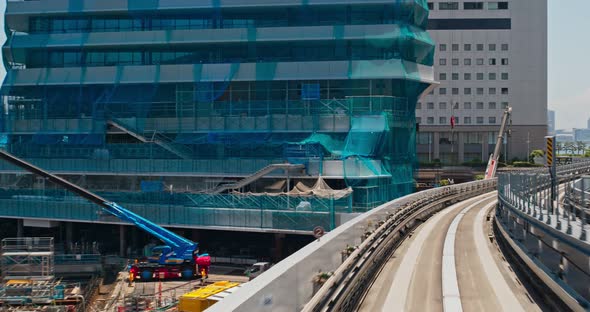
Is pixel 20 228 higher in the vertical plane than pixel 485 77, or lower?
lower

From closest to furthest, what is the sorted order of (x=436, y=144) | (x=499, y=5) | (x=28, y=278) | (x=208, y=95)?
(x=28, y=278), (x=208, y=95), (x=499, y=5), (x=436, y=144)

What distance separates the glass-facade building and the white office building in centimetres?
4695

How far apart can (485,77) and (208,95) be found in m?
61.8

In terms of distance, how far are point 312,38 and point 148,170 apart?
15.9m

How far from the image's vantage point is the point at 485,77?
352 ft

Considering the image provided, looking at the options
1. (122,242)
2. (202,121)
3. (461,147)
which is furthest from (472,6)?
(122,242)

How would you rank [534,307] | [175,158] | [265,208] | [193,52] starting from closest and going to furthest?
[534,307], [265,208], [175,158], [193,52]

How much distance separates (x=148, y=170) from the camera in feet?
176

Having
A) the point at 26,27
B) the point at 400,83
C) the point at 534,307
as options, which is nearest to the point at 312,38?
the point at 400,83

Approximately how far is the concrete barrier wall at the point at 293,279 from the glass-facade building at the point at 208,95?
3486 centimetres

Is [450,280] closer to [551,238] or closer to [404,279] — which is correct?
[404,279]

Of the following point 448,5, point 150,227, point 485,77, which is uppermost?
point 448,5

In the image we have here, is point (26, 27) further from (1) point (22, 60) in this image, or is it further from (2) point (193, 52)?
(2) point (193, 52)

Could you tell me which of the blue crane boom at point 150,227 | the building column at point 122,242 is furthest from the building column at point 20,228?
the blue crane boom at point 150,227
